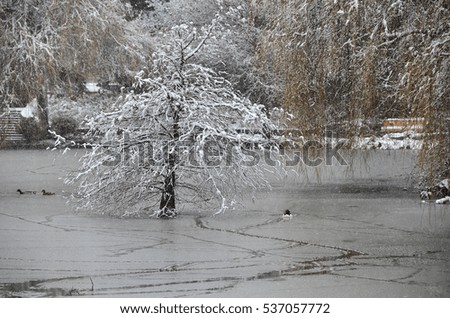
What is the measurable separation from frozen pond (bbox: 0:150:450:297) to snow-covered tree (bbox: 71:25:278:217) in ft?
1.20

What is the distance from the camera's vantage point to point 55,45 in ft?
57.3

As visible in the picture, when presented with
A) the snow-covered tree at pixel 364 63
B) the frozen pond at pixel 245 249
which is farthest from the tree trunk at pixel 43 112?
the snow-covered tree at pixel 364 63

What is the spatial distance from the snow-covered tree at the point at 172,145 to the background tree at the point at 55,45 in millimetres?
5909

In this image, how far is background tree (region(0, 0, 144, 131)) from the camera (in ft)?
54.2

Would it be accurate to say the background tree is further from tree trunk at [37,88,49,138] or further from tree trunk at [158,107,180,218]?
tree trunk at [158,107,180,218]

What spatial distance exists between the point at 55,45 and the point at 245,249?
9.58 metres

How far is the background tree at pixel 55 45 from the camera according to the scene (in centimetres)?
1652

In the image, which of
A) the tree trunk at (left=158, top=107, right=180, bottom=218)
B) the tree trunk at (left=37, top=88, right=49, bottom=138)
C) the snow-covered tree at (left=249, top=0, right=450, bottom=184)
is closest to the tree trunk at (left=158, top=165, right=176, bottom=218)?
the tree trunk at (left=158, top=107, right=180, bottom=218)

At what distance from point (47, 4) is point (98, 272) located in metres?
10.5

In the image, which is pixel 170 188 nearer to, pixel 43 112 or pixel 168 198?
pixel 168 198

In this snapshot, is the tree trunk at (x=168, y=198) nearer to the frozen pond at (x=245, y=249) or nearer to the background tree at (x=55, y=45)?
the frozen pond at (x=245, y=249)
